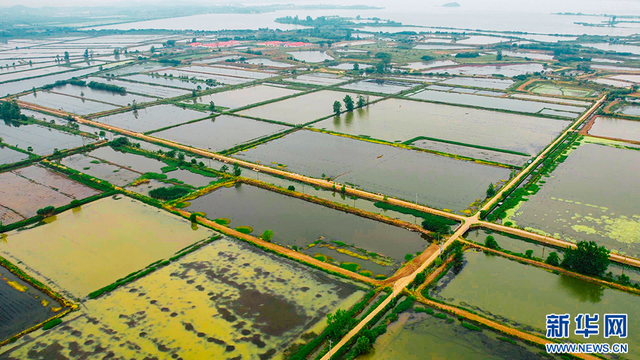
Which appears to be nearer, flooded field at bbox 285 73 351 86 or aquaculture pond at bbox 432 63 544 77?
flooded field at bbox 285 73 351 86

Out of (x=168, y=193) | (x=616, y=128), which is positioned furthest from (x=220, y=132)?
(x=616, y=128)

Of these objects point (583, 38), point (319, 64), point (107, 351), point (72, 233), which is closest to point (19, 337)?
point (107, 351)

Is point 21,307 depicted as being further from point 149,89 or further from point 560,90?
point 560,90

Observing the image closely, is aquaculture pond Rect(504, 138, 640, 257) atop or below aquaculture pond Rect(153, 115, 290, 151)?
below

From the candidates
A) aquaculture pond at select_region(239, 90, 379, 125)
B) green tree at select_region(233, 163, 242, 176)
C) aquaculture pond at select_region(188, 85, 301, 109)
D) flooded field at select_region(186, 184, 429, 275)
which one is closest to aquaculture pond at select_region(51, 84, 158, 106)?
aquaculture pond at select_region(188, 85, 301, 109)

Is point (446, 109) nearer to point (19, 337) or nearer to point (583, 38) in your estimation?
point (19, 337)

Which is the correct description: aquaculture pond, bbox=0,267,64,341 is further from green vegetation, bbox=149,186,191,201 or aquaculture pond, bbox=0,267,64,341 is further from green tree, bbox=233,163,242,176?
green tree, bbox=233,163,242,176

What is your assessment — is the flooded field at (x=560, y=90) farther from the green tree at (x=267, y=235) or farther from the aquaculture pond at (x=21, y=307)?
the aquaculture pond at (x=21, y=307)
